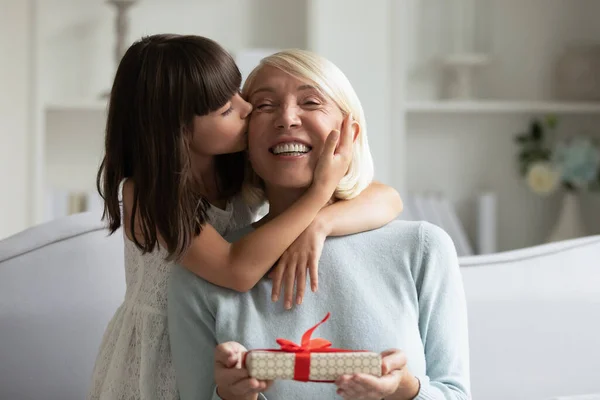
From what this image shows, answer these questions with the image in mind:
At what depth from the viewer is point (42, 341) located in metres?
1.43

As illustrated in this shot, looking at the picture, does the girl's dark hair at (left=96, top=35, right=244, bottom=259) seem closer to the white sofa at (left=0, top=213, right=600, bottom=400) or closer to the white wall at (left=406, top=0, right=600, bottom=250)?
the white sofa at (left=0, top=213, right=600, bottom=400)

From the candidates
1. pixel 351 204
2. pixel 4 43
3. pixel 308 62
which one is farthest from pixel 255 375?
pixel 4 43

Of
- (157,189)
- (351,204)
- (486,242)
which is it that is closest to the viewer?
(157,189)

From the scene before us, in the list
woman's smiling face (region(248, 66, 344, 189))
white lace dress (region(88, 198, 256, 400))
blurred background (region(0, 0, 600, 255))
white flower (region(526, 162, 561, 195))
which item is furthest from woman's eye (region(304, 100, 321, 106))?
white flower (region(526, 162, 561, 195))

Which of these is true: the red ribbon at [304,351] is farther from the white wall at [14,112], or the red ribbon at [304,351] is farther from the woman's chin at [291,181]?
the white wall at [14,112]

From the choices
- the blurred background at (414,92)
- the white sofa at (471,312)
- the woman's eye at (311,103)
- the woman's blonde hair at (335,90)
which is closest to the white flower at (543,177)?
the blurred background at (414,92)

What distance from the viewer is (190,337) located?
1258mm

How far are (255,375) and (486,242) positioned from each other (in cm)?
265

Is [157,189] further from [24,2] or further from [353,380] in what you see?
[24,2]

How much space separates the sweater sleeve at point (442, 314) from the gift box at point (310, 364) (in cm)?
21

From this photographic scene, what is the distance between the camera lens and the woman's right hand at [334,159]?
1222mm

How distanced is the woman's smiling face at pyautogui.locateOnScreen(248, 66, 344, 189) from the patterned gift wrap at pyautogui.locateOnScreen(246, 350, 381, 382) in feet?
0.99

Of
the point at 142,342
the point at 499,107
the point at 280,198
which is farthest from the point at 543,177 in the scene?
the point at 142,342

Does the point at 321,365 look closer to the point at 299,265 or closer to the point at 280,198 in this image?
the point at 299,265
